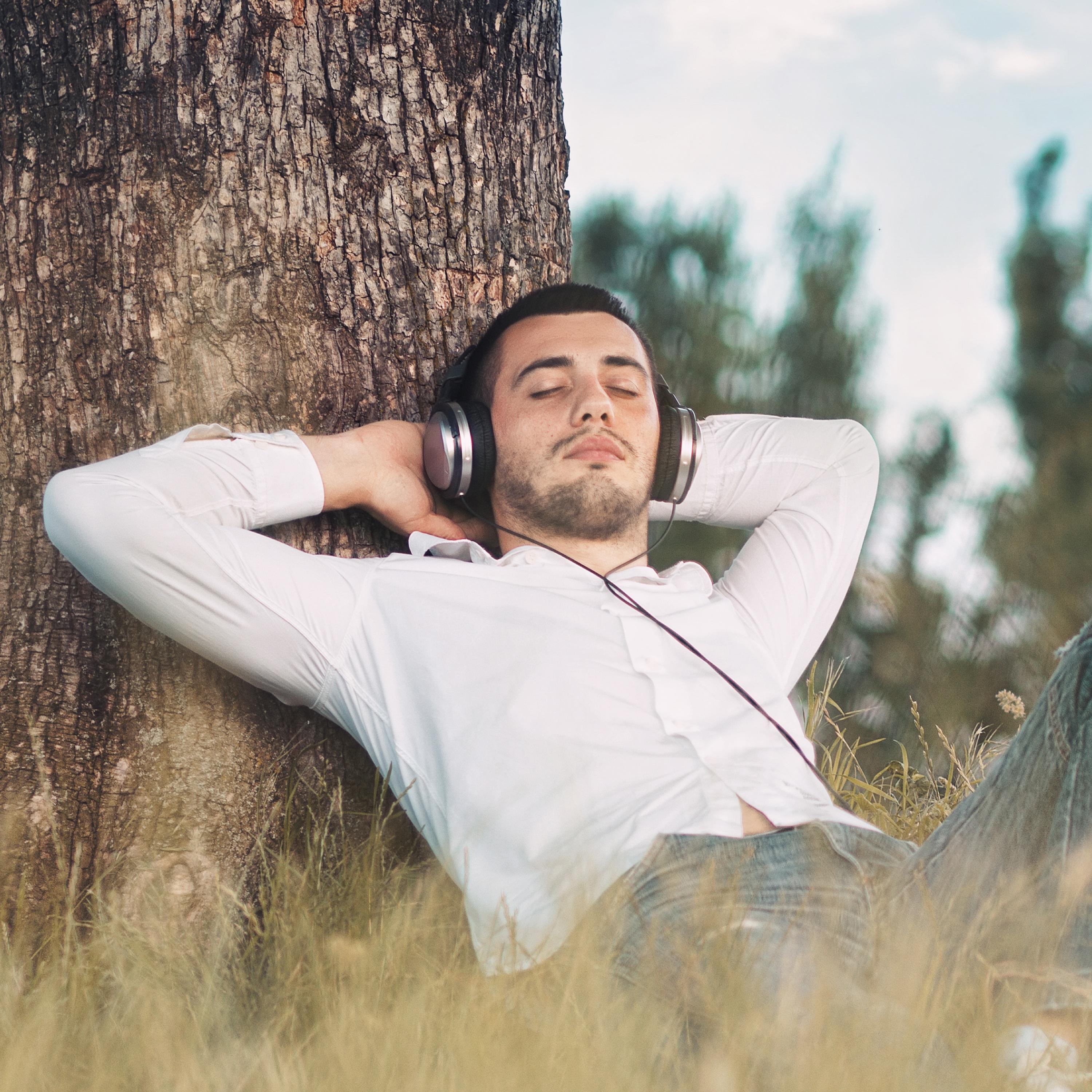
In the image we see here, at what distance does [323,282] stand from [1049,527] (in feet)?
25.9

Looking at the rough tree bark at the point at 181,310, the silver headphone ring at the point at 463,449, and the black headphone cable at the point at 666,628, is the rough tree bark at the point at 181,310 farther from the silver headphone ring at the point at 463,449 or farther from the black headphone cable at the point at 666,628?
the black headphone cable at the point at 666,628

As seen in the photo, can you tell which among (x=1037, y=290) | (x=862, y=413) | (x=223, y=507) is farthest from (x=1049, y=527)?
(x=223, y=507)

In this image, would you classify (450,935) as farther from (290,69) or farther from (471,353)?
(290,69)

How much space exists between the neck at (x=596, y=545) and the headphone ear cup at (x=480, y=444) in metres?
0.12

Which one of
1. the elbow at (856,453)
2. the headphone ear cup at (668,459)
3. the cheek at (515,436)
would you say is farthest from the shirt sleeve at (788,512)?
the cheek at (515,436)

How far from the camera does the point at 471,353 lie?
221 centimetres

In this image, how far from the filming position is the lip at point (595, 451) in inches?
83.4

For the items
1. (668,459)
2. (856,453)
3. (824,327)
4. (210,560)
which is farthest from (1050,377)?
(210,560)

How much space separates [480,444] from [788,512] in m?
0.73

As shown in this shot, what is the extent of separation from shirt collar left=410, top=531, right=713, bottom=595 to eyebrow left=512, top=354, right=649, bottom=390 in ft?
1.22

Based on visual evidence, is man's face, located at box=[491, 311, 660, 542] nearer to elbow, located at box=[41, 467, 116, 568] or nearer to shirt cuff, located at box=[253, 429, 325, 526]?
shirt cuff, located at box=[253, 429, 325, 526]

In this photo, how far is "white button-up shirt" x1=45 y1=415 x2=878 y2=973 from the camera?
161cm

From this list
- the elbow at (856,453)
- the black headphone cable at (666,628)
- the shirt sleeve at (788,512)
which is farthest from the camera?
the elbow at (856,453)

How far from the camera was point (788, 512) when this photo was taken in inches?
92.4
